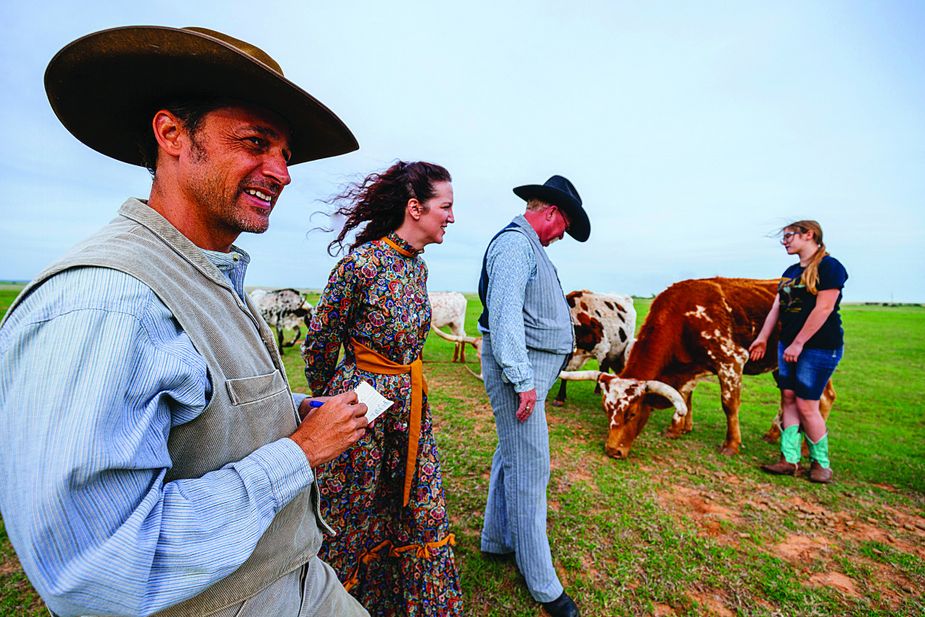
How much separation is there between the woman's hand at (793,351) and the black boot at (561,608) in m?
3.81

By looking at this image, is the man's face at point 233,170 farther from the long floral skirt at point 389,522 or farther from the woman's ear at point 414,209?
the long floral skirt at point 389,522

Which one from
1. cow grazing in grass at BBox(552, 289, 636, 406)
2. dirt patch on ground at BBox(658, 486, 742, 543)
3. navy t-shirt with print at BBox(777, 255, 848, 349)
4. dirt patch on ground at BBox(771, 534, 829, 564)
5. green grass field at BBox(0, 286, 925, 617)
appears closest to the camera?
green grass field at BBox(0, 286, 925, 617)

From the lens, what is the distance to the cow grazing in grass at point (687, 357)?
5.48 metres

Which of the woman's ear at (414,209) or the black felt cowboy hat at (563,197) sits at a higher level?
the black felt cowboy hat at (563,197)

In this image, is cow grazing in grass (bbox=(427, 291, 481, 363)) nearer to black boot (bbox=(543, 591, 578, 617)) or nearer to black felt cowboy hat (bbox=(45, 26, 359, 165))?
black boot (bbox=(543, 591, 578, 617))

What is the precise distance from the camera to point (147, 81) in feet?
4.34

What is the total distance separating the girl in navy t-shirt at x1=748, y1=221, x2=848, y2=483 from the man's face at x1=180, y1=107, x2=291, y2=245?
5464 mm

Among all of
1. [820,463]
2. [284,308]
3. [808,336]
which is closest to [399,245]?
[808,336]

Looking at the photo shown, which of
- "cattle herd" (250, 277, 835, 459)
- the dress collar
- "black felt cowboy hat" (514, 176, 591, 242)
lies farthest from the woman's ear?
"cattle herd" (250, 277, 835, 459)

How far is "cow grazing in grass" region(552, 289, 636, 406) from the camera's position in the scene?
27.4 feet

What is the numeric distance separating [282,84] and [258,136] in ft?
0.63

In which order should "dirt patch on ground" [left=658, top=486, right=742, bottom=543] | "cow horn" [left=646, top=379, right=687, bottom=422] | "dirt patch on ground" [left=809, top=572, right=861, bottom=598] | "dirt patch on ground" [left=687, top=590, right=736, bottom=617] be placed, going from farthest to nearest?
"cow horn" [left=646, top=379, right=687, bottom=422]
"dirt patch on ground" [left=658, top=486, right=742, bottom=543]
"dirt patch on ground" [left=809, top=572, right=861, bottom=598]
"dirt patch on ground" [left=687, top=590, right=736, bottom=617]

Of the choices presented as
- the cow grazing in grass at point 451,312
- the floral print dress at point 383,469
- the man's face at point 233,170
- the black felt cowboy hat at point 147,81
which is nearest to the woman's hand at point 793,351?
the floral print dress at point 383,469

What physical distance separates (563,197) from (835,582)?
12.4 feet
